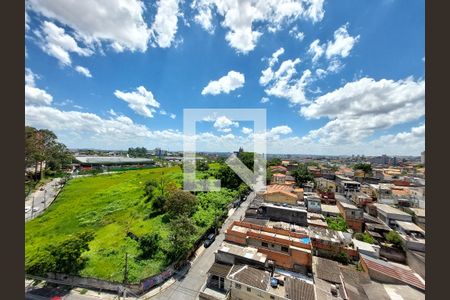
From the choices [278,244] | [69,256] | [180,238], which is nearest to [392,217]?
[278,244]

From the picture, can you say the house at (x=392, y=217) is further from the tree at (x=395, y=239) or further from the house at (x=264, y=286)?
the house at (x=264, y=286)

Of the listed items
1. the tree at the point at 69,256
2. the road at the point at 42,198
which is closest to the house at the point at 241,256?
the tree at the point at 69,256

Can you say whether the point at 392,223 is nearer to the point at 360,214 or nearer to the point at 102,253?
A: the point at 360,214

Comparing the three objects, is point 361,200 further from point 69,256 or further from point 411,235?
point 69,256

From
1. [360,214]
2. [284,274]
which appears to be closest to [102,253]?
[284,274]

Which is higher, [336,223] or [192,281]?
[336,223]

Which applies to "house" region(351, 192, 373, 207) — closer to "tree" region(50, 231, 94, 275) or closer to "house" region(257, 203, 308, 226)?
"house" region(257, 203, 308, 226)
